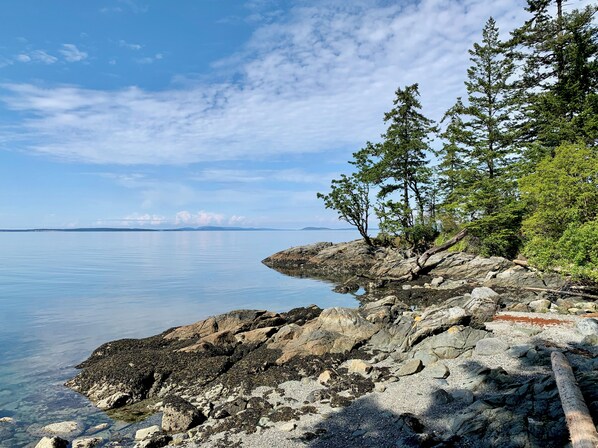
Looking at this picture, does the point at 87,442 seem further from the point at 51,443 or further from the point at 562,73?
the point at 562,73

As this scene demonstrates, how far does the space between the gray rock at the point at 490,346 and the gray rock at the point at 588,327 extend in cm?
271

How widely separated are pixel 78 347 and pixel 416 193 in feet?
123

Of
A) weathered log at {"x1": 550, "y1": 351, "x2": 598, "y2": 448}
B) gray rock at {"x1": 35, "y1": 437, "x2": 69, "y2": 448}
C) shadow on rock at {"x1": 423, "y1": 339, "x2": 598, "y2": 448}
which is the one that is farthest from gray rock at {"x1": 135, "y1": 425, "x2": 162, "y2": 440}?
weathered log at {"x1": 550, "y1": 351, "x2": 598, "y2": 448}

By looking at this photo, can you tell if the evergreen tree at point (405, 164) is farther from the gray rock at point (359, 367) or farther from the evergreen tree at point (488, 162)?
the gray rock at point (359, 367)

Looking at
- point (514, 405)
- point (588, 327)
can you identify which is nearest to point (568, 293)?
point (588, 327)

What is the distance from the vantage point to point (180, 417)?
9.55m

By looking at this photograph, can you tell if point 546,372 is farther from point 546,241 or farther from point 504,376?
point 546,241

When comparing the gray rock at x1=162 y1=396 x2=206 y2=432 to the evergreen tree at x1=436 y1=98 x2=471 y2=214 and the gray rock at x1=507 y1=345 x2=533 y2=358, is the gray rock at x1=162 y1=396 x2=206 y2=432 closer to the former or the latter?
the gray rock at x1=507 y1=345 x2=533 y2=358

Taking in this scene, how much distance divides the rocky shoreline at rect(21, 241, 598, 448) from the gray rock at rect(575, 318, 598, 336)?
3 centimetres

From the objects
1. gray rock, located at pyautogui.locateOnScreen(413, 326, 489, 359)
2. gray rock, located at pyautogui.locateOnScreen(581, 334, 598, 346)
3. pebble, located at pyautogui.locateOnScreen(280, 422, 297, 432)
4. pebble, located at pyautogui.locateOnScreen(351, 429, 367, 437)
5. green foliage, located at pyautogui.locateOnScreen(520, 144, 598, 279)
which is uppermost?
green foliage, located at pyautogui.locateOnScreen(520, 144, 598, 279)

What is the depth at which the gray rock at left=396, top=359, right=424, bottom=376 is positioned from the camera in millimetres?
10836

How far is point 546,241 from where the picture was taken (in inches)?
758

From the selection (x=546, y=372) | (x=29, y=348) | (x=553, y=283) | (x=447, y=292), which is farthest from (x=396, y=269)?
(x=29, y=348)

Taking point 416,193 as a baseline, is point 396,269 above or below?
below
